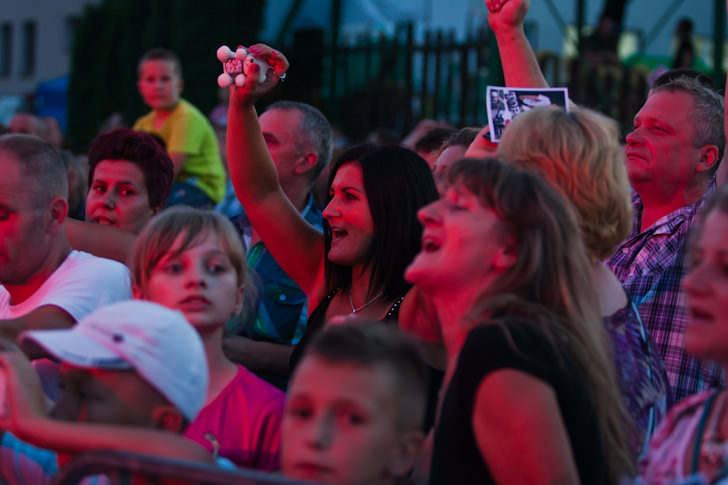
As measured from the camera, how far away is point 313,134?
4.81m

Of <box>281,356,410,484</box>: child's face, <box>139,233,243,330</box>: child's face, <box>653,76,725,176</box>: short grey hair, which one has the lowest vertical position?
<box>281,356,410,484</box>: child's face

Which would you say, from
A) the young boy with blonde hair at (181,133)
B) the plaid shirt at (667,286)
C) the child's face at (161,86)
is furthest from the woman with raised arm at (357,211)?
the child's face at (161,86)

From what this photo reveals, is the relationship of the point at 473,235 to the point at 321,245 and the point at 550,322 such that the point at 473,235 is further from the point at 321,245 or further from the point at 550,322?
the point at 321,245

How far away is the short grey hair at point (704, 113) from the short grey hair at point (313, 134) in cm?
159

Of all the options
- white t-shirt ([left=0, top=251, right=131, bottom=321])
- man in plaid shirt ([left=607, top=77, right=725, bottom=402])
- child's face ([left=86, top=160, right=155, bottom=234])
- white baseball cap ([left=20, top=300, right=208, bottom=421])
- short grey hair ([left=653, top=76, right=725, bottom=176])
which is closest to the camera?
white baseball cap ([left=20, top=300, right=208, bottom=421])

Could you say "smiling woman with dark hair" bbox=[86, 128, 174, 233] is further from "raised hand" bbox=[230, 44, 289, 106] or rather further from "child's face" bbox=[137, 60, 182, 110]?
"child's face" bbox=[137, 60, 182, 110]

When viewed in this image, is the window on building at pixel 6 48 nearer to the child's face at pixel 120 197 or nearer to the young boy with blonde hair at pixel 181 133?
the young boy with blonde hair at pixel 181 133

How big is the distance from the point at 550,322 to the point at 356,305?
52.1 inches

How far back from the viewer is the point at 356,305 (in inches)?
141

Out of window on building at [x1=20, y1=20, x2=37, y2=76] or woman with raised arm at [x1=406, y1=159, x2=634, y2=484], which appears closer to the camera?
woman with raised arm at [x1=406, y1=159, x2=634, y2=484]

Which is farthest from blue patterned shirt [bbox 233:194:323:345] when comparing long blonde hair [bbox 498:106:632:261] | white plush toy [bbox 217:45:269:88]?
long blonde hair [bbox 498:106:632:261]

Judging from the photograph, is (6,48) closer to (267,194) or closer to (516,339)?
(267,194)

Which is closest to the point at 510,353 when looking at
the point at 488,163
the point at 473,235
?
the point at 473,235

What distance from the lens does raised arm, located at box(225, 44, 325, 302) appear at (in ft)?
11.3
